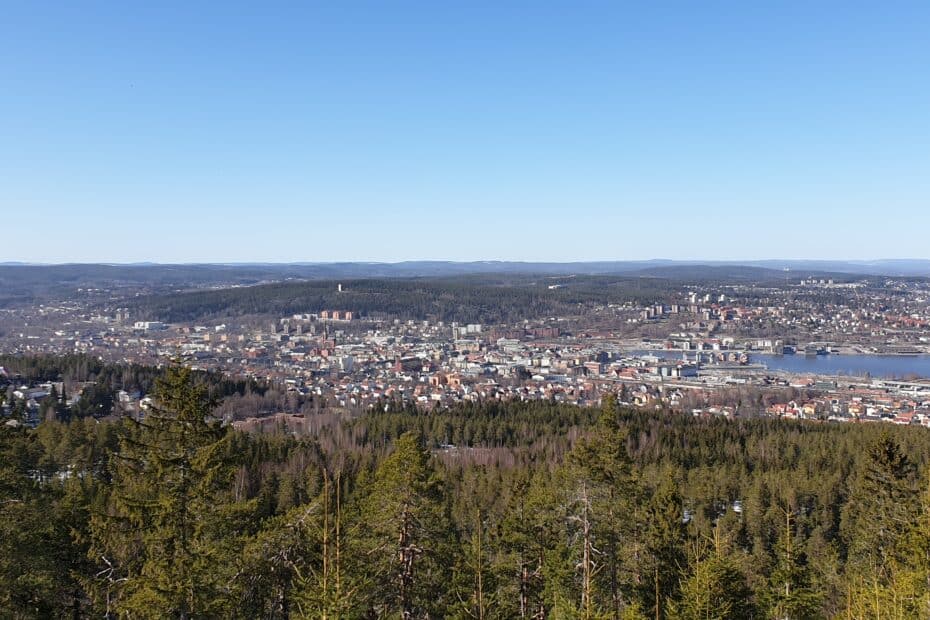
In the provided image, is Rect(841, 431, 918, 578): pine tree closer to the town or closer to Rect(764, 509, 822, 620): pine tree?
Rect(764, 509, 822, 620): pine tree

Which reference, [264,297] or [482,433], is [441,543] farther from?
[264,297]

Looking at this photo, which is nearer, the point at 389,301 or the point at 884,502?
the point at 884,502

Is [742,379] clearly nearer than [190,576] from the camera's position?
No

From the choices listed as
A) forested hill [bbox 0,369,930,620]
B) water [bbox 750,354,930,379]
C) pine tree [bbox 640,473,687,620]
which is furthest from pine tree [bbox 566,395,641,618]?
water [bbox 750,354,930,379]

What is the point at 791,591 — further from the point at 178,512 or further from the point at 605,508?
Result: the point at 178,512

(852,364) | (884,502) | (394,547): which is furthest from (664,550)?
(852,364)

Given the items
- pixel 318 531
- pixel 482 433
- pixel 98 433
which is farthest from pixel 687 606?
pixel 482 433
